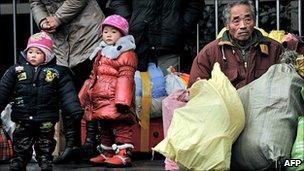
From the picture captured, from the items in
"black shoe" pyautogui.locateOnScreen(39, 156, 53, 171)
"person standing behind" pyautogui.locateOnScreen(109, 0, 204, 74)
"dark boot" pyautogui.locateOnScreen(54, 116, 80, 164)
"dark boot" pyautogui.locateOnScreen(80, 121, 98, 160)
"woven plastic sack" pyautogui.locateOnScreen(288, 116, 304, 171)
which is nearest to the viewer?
"woven plastic sack" pyautogui.locateOnScreen(288, 116, 304, 171)

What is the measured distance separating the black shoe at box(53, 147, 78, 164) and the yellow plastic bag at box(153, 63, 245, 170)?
5.41ft

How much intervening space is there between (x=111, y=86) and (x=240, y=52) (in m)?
1.41

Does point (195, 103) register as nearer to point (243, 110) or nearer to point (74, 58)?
point (243, 110)

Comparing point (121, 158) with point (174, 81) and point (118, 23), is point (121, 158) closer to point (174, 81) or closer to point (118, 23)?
point (174, 81)

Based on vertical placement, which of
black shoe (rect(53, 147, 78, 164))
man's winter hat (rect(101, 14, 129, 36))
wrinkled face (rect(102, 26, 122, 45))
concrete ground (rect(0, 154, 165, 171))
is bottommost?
concrete ground (rect(0, 154, 165, 171))

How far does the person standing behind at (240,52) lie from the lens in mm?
6566

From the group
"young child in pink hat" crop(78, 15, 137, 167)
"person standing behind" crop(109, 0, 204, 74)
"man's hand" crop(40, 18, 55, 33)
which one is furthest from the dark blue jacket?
"person standing behind" crop(109, 0, 204, 74)

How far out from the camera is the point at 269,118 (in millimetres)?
6043

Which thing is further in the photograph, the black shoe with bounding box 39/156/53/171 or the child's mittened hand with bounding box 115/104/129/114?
the child's mittened hand with bounding box 115/104/129/114

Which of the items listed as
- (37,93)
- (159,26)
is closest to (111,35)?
(159,26)

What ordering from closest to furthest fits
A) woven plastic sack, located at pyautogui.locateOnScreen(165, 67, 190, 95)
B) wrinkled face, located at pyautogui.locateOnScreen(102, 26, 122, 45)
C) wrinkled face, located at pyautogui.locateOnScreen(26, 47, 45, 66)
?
wrinkled face, located at pyautogui.locateOnScreen(26, 47, 45, 66) < wrinkled face, located at pyautogui.locateOnScreen(102, 26, 122, 45) < woven plastic sack, located at pyautogui.locateOnScreen(165, 67, 190, 95)

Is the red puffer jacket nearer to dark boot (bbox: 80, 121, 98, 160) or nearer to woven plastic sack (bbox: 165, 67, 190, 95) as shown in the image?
dark boot (bbox: 80, 121, 98, 160)

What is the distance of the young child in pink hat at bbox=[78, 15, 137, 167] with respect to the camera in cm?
722

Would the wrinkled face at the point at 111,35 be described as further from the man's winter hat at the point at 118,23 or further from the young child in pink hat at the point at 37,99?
the young child in pink hat at the point at 37,99
